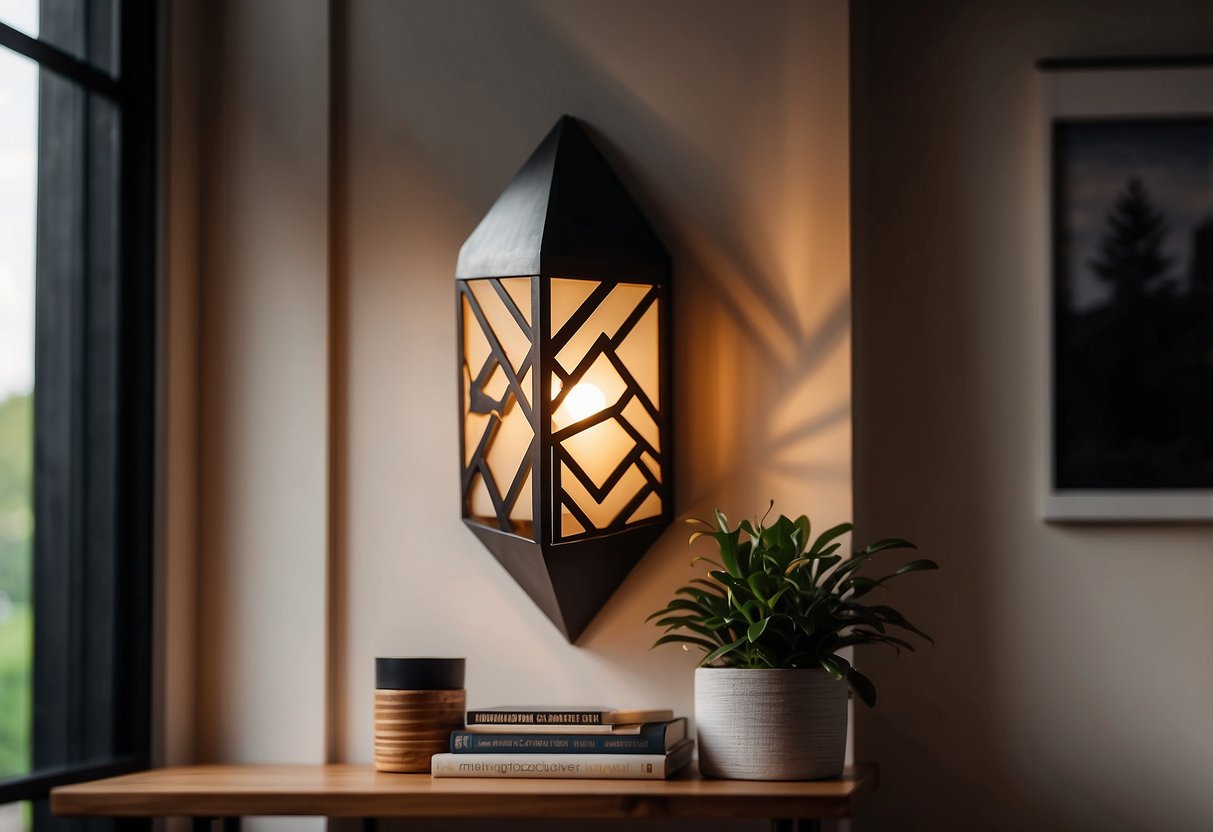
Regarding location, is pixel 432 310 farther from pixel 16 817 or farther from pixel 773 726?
pixel 16 817

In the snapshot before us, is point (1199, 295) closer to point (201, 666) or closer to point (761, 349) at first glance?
point (761, 349)

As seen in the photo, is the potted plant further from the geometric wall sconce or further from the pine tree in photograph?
the pine tree in photograph

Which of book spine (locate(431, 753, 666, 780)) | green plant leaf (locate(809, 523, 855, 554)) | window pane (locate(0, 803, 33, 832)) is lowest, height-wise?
window pane (locate(0, 803, 33, 832))

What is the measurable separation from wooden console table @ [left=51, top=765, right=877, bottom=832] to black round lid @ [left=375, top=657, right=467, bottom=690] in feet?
0.50

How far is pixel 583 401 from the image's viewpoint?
2125 millimetres

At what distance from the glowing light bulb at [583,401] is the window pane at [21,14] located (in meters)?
1.10

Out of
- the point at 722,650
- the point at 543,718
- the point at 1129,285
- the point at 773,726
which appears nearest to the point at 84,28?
the point at 543,718

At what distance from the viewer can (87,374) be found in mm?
2232

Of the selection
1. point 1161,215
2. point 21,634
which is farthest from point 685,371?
point 21,634

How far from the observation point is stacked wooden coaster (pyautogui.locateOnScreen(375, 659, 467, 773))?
2055mm

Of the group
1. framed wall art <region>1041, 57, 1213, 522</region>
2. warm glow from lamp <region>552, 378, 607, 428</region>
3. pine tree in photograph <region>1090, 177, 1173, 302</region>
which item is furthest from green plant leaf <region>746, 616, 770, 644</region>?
pine tree in photograph <region>1090, 177, 1173, 302</region>

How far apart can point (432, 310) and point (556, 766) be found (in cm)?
89

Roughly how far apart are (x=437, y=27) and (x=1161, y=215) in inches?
57.2

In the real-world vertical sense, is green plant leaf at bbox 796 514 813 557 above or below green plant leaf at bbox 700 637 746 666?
above
